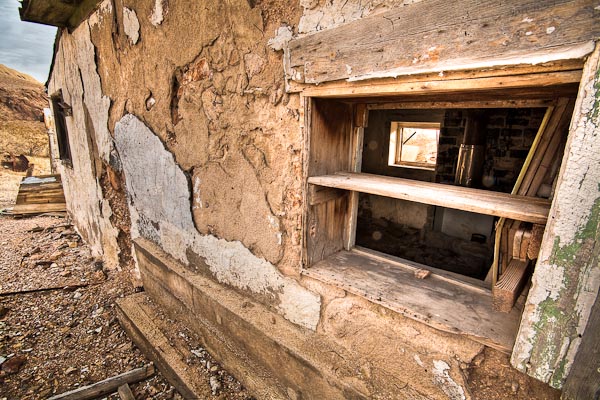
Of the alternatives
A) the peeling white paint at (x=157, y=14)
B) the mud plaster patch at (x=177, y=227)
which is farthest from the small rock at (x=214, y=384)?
the peeling white paint at (x=157, y=14)

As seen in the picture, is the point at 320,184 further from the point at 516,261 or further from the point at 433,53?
the point at 516,261

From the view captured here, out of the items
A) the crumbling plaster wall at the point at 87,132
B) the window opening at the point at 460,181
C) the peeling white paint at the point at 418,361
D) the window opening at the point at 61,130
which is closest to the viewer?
the peeling white paint at the point at 418,361

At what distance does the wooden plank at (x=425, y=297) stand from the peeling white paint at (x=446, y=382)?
18 cm

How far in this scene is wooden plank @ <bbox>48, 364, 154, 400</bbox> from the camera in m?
1.92

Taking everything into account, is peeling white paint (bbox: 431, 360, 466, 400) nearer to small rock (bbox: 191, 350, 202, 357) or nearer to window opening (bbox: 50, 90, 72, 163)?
small rock (bbox: 191, 350, 202, 357)

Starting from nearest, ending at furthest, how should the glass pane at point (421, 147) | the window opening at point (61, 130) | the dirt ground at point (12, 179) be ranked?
the window opening at point (61, 130)
the dirt ground at point (12, 179)
the glass pane at point (421, 147)

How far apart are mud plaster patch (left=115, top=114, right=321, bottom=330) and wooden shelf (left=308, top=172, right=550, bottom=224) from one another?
65 cm

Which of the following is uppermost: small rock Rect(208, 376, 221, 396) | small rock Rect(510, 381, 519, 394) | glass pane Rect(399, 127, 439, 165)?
glass pane Rect(399, 127, 439, 165)

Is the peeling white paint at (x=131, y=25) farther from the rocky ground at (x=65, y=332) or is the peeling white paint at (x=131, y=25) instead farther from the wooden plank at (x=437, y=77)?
the rocky ground at (x=65, y=332)

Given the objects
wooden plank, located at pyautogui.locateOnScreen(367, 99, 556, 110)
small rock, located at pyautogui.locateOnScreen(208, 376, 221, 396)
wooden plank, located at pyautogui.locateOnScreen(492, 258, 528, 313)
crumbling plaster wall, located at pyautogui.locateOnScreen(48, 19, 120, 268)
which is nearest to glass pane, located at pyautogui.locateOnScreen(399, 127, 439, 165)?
crumbling plaster wall, located at pyautogui.locateOnScreen(48, 19, 120, 268)

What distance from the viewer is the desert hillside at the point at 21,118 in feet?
41.8

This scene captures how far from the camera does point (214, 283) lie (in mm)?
2074

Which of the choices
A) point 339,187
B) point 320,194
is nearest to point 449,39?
point 339,187

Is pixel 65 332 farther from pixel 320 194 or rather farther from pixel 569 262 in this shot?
pixel 569 262
